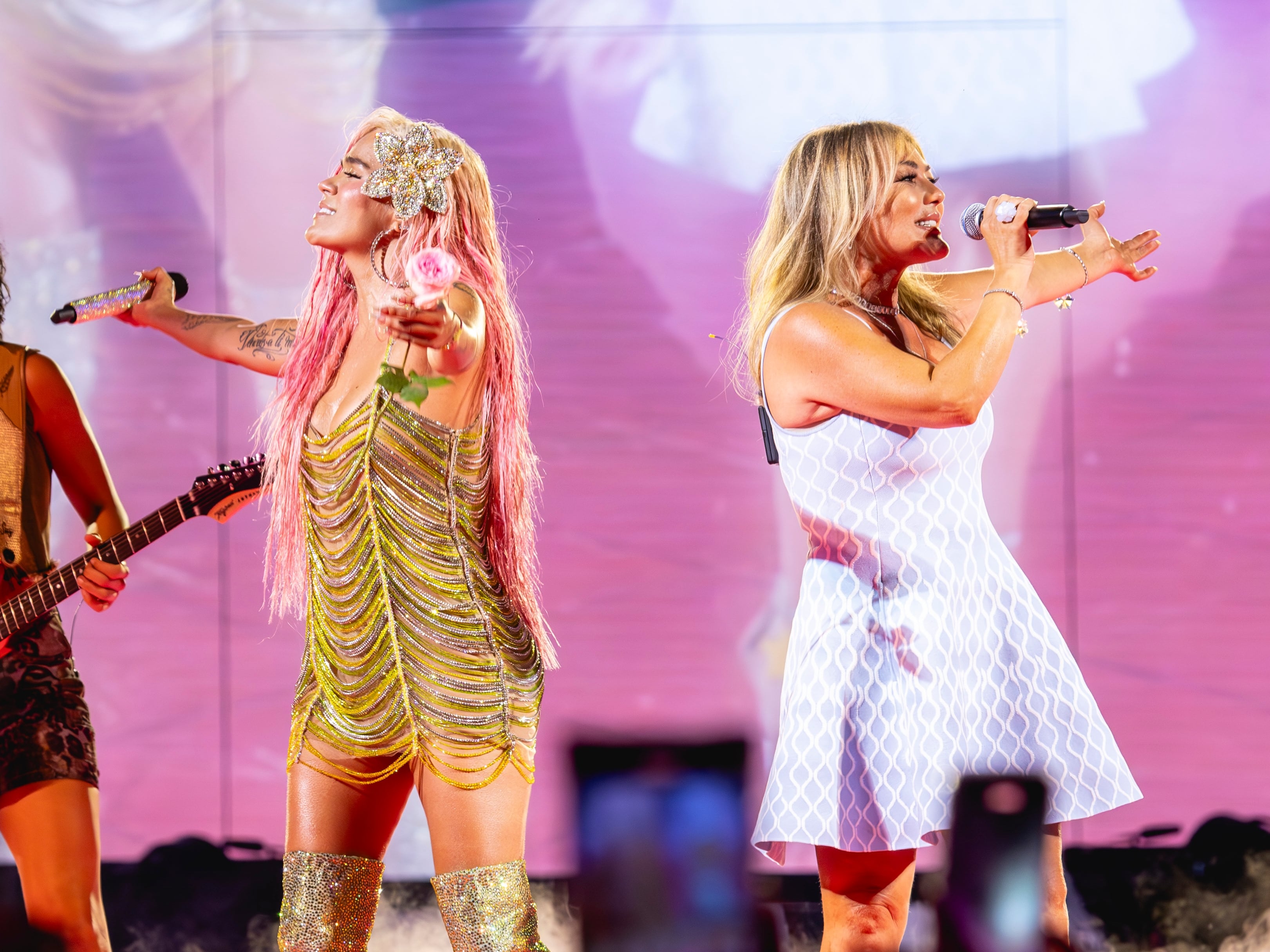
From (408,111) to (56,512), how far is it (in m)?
1.65

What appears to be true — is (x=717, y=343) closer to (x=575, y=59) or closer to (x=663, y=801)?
(x=575, y=59)

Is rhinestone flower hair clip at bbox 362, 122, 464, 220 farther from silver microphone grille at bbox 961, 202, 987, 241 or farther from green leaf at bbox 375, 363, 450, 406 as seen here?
silver microphone grille at bbox 961, 202, 987, 241

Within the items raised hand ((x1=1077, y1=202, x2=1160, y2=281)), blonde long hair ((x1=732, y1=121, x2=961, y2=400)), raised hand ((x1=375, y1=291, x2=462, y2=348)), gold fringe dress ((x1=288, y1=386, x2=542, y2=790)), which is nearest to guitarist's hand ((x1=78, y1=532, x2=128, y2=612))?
gold fringe dress ((x1=288, y1=386, x2=542, y2=790))

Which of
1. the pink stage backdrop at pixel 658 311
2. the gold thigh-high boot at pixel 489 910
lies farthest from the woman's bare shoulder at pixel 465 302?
the pink stage backdrop at pixel 658 311

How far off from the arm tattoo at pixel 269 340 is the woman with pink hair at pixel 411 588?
31cm

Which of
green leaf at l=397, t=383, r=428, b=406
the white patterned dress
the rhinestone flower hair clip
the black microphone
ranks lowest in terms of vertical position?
the white patterned dress

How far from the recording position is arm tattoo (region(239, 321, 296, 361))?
226 cm

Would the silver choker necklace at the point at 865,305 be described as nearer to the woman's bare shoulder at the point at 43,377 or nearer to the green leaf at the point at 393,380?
the green leaf at the point at 393,380

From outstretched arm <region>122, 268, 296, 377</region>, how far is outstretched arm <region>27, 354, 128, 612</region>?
23 centimetres

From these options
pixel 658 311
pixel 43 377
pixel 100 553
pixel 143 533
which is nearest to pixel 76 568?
pixel 100 553

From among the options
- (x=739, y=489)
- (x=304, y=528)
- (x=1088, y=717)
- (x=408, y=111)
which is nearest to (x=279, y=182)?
(x=408, y=111)

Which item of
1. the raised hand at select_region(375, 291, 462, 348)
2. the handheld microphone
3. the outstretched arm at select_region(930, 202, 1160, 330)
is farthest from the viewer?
the handheld microphone

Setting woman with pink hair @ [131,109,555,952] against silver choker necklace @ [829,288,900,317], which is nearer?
woman with pink hair @ [131,109,555,952]

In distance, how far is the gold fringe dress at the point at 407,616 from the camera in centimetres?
182
